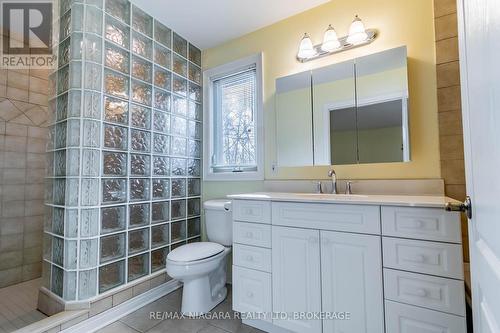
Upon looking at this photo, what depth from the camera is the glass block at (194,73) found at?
7.97 ft

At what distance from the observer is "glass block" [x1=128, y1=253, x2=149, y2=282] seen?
6.00ft

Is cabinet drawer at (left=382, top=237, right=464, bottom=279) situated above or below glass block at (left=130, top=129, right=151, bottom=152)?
below

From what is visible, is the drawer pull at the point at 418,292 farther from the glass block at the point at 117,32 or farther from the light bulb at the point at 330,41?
the glass block at the point at 117,32

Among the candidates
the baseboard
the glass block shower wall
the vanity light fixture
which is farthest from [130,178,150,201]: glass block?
the vanity light fixture

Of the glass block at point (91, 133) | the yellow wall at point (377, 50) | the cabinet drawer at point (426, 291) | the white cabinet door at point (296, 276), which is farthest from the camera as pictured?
the glass block at point (91, 133)

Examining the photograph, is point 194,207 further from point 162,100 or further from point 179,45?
point 179,45

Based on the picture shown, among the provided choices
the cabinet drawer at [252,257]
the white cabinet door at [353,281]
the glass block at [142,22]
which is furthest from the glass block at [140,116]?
the white cabinet door at [353,281]

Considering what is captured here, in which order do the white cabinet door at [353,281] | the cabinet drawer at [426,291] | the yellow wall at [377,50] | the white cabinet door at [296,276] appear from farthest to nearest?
the yellow wall at [377,50], the white cabinet door at [296,276], the white cabinet door at [353,281], the cabinet drawer at [426,291]

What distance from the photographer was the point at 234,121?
2381 mm

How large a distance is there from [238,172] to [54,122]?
1.44m

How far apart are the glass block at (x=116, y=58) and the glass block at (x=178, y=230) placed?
1.33m

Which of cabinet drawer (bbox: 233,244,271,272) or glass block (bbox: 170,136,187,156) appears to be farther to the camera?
glass block (bbox: 170,136,187,156)

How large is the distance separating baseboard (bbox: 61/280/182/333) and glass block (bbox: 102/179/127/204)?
2.45 feet

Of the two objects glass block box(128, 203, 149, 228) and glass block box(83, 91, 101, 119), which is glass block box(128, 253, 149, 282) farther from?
glass block box(83, 91, 101, 119)
